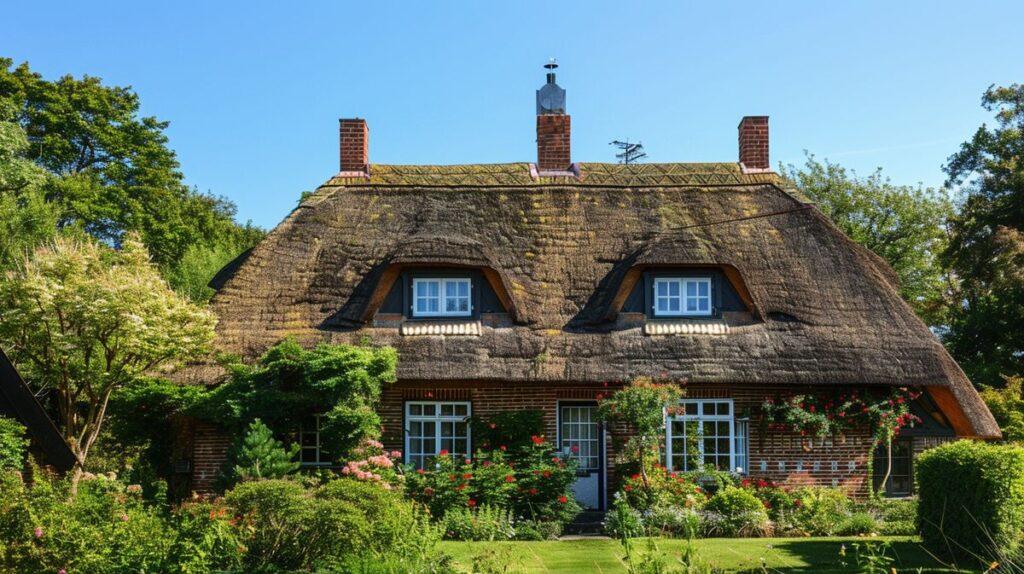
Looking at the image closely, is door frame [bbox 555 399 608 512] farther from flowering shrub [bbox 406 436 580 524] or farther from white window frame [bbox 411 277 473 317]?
white window frame [bbox 411 277 473 317]

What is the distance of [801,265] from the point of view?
1844 cm

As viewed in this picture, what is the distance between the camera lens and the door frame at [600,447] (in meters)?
17.1

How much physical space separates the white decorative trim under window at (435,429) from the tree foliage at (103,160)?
16222mm

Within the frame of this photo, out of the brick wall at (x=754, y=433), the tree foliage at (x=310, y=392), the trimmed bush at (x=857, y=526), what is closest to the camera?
the trimmed bush at (x=857, y=526)

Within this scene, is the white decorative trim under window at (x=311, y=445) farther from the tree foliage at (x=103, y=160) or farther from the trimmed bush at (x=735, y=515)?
the tree foliage at (x=103, y=160)

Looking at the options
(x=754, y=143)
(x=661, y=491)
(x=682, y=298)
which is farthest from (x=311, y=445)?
(x=754, y=143)

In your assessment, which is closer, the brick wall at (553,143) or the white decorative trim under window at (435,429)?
the white decorative trim under window at (435,429)

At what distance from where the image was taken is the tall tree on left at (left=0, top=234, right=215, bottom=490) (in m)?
15.6

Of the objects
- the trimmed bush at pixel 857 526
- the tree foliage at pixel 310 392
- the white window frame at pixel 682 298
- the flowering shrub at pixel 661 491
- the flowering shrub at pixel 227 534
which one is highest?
the white window frame at pixel 682 298

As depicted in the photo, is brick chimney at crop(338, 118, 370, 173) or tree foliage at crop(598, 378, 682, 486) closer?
tree foliage at crop(598, 378, 682, 486)

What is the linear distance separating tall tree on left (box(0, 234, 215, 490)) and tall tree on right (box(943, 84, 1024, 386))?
20936 mm

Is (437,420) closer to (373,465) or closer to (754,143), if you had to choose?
(373,465)

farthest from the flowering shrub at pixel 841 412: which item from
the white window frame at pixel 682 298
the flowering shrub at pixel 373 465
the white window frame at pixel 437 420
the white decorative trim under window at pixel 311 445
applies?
the white decorative trim under window at pixel 311 445

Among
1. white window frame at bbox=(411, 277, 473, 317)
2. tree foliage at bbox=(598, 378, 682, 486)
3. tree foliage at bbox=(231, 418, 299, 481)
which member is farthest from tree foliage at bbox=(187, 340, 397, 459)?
tree foliage at bbox=(598, 378, 682, 486)
